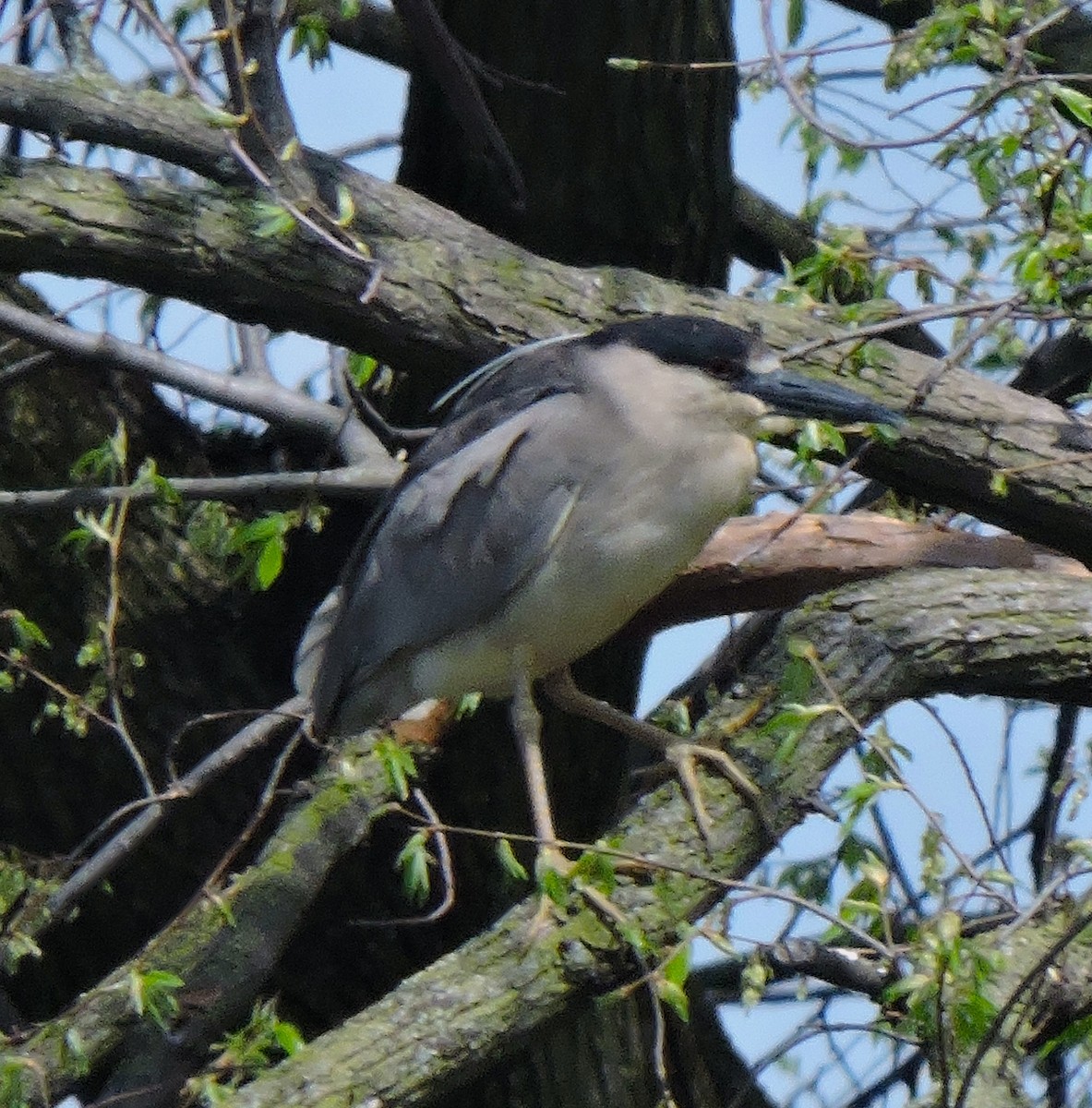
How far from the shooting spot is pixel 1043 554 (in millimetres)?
2977

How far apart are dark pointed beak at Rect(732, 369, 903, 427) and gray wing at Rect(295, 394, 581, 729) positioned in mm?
294

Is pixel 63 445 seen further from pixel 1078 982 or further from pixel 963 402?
pixel 1078 982

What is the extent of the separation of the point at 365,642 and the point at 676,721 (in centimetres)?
56

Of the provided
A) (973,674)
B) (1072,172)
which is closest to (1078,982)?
(973,674)

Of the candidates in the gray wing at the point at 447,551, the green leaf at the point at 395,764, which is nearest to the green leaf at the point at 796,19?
the gray wing at the point at 447,551

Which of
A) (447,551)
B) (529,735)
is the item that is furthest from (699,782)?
(447,551)

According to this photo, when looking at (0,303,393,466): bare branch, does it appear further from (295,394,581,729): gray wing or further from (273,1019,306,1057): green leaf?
(273,1019,306,1057): green leaf

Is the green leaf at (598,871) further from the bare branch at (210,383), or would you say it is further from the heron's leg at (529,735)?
the bare branch at (210,383)

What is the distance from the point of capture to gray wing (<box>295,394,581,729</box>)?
278cm

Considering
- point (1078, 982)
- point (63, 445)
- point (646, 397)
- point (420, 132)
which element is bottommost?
point (1078, 982)

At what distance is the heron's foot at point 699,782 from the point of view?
2.37 meters

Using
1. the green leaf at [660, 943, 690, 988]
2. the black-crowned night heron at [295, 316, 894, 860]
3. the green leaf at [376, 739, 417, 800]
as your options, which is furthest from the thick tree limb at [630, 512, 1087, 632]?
the green leaf at [660, 943, 690, 988]

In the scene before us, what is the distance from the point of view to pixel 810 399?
2.70 metres

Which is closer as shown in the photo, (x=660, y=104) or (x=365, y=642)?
(x=365, y=642)
